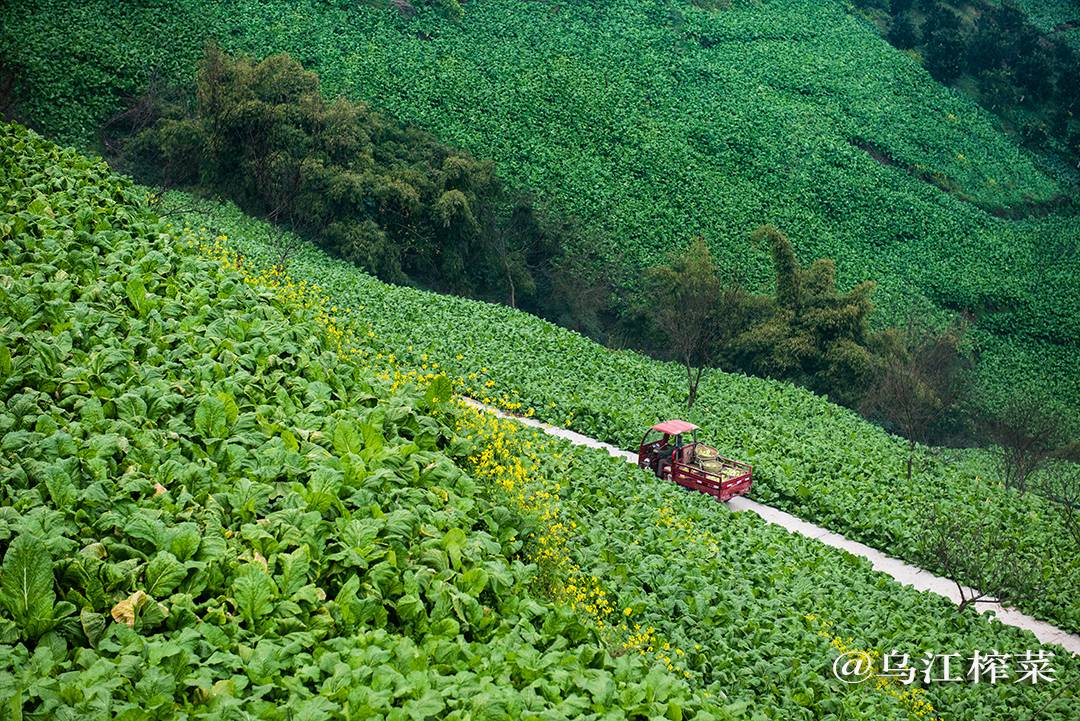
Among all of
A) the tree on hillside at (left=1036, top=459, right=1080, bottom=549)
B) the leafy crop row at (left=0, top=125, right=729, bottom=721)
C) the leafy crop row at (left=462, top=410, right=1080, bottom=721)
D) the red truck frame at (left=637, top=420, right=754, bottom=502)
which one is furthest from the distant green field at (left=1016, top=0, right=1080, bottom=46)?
the leafy crop row at (left=0, top=125, right=729, bottom=721)

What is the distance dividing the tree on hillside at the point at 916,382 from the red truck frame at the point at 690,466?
550cm

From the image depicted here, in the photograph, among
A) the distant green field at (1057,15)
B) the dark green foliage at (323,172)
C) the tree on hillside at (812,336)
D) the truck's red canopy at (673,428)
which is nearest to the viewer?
the truck's red canopy at (673,428)

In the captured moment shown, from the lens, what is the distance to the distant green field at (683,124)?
142ft

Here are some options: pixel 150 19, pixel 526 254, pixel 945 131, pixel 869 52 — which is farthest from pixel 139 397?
pixel 869 52

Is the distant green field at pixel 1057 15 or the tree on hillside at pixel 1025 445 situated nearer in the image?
the tree on hillside at pixel 1025 445

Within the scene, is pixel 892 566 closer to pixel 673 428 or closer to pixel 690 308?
pixel 673 428

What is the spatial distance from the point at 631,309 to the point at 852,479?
1911 cm

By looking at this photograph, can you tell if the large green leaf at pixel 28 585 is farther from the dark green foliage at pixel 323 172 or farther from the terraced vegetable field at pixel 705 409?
the dark green foliage at pixel 323 172

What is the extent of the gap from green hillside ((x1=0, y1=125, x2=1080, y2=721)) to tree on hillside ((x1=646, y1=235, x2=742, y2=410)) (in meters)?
13.2

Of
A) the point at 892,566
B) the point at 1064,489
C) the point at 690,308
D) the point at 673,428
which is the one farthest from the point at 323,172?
the point at 1064,489

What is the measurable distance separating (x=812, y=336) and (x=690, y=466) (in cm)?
1712

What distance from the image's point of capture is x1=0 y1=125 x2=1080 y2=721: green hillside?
23.0ft

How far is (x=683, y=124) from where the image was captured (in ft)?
176

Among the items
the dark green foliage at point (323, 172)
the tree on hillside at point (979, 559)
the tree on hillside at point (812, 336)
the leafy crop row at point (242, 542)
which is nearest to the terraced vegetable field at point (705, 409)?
the tree on hillside at point (979, 559)
